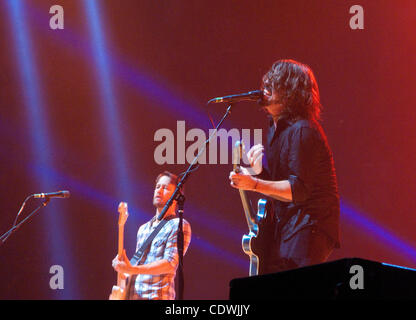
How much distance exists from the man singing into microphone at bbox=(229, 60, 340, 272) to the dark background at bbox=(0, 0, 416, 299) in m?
2.12

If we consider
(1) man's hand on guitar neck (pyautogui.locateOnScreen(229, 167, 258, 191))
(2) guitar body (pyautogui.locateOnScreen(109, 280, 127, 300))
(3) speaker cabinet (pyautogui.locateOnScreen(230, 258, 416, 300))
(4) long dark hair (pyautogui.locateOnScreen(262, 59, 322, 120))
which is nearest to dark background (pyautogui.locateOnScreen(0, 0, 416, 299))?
(2) guitar body (pyautogui.locateOnScreen(109, 280, 127, 300))

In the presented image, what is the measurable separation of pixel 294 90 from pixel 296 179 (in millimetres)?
497

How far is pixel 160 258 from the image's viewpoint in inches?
164

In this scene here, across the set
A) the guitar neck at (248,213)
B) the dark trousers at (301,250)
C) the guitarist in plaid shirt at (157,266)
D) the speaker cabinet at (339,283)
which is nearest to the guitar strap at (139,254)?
the guitarist in plaid shirt at (157,266)

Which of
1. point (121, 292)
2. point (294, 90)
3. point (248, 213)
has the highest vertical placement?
point (294, 90)

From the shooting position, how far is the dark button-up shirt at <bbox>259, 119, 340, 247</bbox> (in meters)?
2.46

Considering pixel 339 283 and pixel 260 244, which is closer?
pixel 339 283

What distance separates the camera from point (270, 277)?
163cm

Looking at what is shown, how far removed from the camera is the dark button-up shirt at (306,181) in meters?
2.46

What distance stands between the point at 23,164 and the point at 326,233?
12.1ft

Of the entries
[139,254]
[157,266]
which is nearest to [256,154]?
[157,266]

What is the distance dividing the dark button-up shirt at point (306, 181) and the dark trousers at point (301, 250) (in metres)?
0.03

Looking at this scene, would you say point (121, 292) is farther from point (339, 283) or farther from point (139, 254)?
point (339, 283)

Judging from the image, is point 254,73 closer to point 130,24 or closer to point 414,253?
point 130,24
